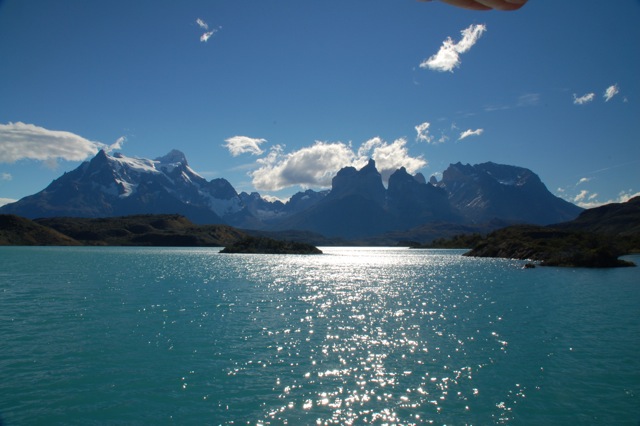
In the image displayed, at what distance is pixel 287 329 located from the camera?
36188mm

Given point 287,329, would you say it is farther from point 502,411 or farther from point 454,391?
point 502,411

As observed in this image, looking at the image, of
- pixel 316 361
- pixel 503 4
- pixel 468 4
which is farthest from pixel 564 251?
pixel 468 4

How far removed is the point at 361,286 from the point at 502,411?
51.8 metres

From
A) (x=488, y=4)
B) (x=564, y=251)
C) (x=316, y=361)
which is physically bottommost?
(x=316, y=361)

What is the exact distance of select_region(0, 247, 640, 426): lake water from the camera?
1986 cm

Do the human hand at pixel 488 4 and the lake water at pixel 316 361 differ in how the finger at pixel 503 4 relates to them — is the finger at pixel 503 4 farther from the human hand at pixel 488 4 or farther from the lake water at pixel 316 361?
the lake water at pixel 316 361

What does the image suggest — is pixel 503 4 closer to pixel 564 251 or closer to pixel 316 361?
pixel 316 361

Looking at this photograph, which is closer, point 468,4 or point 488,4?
point 488,4

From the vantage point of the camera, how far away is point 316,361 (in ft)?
88.8

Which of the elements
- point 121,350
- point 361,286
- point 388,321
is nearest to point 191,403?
point 121,350

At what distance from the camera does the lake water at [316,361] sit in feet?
65.2

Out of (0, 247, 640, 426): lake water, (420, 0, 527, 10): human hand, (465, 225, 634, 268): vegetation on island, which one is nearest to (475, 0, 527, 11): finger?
(420, 0, 527, 10): human hand

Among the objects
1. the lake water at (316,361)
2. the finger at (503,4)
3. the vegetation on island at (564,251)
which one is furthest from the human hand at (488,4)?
the vegetation on island at (564,251)

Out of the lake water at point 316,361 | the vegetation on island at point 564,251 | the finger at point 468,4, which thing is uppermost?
the finger at point 468,4
